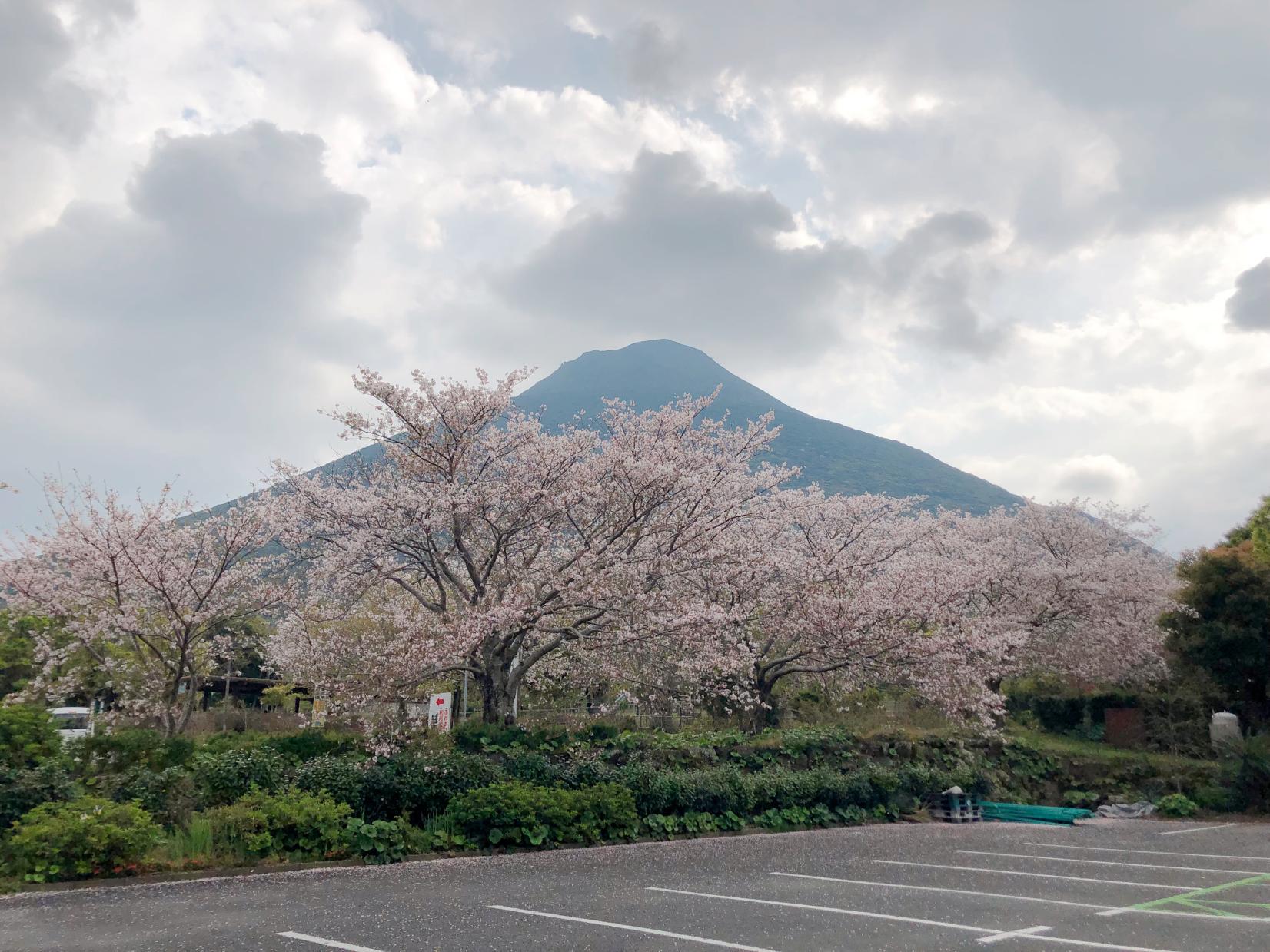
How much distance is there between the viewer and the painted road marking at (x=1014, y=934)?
6.29 metres

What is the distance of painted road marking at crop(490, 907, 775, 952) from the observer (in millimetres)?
6066

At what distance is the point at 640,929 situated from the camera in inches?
257

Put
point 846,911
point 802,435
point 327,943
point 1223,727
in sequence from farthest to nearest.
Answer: point 802,435
point 1223,727
point 846,911
point 327,943

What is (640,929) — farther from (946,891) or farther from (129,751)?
(129,751)

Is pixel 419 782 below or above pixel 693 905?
above

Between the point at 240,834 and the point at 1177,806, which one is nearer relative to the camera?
the point at 240,834

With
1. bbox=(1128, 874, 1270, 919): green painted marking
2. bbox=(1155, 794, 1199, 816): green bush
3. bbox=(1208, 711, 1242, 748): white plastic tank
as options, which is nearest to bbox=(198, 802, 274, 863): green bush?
bbox=(1128, 874, 1270, 919): green painted marking

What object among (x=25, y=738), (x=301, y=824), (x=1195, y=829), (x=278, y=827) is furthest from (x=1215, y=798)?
(x=25, y=738)

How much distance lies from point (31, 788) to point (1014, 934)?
29.0ft

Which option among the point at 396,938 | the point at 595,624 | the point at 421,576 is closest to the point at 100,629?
the point at 421,576

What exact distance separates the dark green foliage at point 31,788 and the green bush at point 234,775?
117 cm

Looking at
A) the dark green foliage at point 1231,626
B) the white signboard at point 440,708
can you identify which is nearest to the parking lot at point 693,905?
the dark green foliage at point 1231,626

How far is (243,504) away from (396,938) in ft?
31.7

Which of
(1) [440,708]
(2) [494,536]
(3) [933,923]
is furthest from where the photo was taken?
(1) [440,708]
